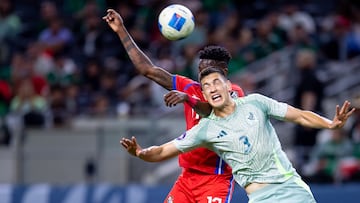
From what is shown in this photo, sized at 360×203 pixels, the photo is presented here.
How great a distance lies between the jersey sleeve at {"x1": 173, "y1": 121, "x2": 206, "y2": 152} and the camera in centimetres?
832

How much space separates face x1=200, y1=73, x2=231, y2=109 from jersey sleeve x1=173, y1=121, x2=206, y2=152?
24 centimetres

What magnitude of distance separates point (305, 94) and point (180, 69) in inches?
83.9

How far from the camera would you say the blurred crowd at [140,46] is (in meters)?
14.6

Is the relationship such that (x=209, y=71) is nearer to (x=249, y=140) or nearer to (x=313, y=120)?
(x=249, y=140)

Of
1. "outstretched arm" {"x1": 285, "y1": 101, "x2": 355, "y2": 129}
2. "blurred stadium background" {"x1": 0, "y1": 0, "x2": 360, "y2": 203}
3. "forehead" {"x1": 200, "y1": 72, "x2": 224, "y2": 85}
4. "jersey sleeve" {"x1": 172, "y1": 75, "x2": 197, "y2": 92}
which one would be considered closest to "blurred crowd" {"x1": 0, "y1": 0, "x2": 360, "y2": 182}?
"blurred stadium background" {"x1": 0, "y1": 0, "x2": 360, "y2": 203}

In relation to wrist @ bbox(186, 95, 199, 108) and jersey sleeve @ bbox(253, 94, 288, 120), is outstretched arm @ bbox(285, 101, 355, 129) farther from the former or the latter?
wrist @ bbox(186, 95, 199, 108)

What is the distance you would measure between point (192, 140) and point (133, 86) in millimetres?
7632

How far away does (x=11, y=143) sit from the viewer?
14992 mm

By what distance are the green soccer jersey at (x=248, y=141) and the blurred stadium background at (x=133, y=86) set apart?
509 centimetres

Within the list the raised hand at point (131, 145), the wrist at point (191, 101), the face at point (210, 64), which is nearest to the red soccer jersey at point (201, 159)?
the face at point (210, 64)

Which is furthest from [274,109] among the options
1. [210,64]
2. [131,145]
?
[131,145]

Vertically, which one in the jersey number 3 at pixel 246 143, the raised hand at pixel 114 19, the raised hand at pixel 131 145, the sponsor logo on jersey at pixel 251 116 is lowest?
the jersey number 3 at pixel 246 143

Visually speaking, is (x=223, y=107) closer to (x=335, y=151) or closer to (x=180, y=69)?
(x=335, y=151)

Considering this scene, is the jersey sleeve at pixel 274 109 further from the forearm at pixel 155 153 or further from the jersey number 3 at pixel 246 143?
the forearm at pixel 155 153
